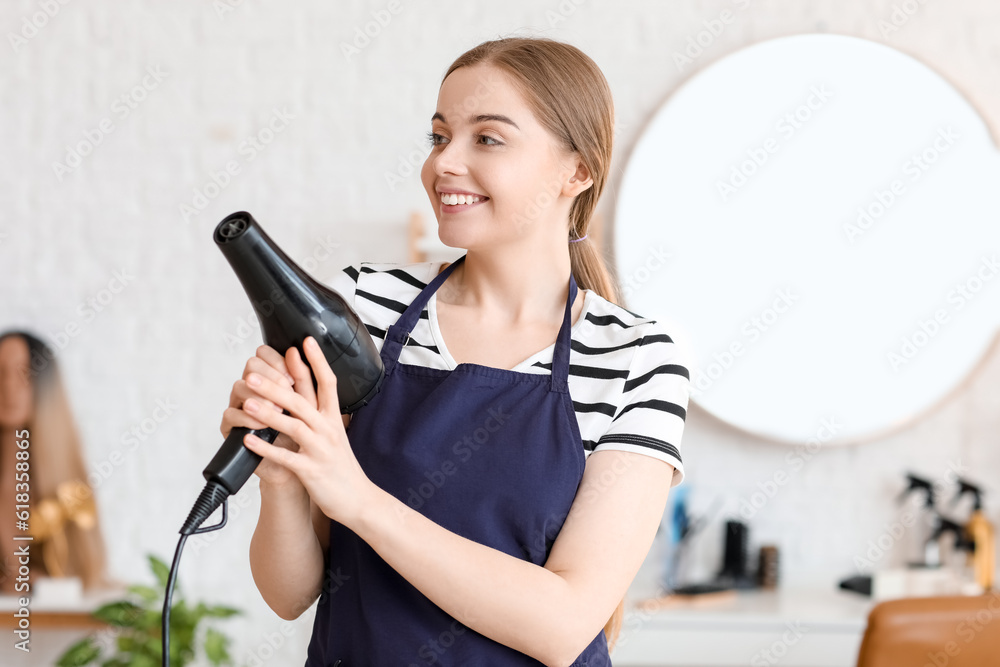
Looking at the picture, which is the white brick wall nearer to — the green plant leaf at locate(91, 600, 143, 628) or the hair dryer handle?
the green plant leaf at locate(91, 600, 143, 628)

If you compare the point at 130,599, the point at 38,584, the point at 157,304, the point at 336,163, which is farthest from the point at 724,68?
the point at 38,584

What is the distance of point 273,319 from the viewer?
2.92 ft

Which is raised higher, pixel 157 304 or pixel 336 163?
pixel 336 163

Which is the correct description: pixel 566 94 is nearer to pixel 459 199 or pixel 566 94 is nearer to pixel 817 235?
pixel 459 199

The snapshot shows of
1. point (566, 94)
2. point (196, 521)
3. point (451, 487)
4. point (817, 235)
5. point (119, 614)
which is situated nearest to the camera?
point (196, 521)

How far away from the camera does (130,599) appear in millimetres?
2389

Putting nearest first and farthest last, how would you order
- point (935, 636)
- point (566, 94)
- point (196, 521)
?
1. point (196, 521)
2. point (566, 94)
3. point (935, 636)

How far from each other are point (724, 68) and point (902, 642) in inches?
64.2

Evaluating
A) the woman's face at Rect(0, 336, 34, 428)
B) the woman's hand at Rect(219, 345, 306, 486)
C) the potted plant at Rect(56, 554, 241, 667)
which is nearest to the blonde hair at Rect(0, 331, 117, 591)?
the woman's face at Rect(0, 336, 34, 428)

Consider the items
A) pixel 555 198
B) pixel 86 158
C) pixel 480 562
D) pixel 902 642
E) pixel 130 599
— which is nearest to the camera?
pixel 480 562

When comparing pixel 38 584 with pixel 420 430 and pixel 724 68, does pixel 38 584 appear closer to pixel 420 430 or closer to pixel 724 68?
pixel 420 430

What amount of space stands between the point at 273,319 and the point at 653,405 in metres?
0.48

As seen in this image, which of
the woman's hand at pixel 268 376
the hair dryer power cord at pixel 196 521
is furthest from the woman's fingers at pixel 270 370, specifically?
the hair dryer power cord at pixel 196 521

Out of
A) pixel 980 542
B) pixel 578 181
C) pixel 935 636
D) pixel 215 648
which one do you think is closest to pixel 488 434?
pixel 578 181
